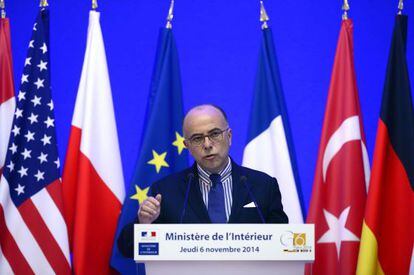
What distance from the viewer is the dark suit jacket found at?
8.48 ft

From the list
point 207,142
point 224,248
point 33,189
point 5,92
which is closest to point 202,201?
point 207,142

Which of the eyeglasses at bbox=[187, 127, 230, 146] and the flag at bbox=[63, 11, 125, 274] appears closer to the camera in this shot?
the eyeglasses at bbox=[187, 127, 230, 146]

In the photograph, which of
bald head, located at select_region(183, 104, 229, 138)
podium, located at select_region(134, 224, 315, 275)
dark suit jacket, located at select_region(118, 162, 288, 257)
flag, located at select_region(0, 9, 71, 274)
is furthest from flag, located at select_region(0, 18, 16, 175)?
podium, located at select_region(134, 224, 315, 275)

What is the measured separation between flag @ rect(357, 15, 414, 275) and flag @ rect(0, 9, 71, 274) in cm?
179

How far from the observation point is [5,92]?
3.49 meters

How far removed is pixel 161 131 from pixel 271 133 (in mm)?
717

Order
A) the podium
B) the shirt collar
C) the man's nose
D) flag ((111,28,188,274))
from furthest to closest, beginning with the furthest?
flag ((111,28,188,274))
the shirt collar
the man's nose
the podium

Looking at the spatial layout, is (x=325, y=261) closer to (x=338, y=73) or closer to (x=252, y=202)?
(x=252, y=202)

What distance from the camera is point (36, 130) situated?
3.31 meters

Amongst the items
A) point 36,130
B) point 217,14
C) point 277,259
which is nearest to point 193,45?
point 217,14

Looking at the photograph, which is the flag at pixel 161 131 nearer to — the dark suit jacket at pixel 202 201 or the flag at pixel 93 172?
the flag at pixel 93 172

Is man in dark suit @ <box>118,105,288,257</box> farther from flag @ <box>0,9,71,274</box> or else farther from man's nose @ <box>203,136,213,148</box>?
flag @ <box>0,9,71,274</box>

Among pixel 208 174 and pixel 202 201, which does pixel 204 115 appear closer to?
pixel 208 174

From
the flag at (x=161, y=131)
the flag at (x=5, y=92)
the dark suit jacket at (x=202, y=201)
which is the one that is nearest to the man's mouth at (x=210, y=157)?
the dark suit jacket at (x=202, y=201)
